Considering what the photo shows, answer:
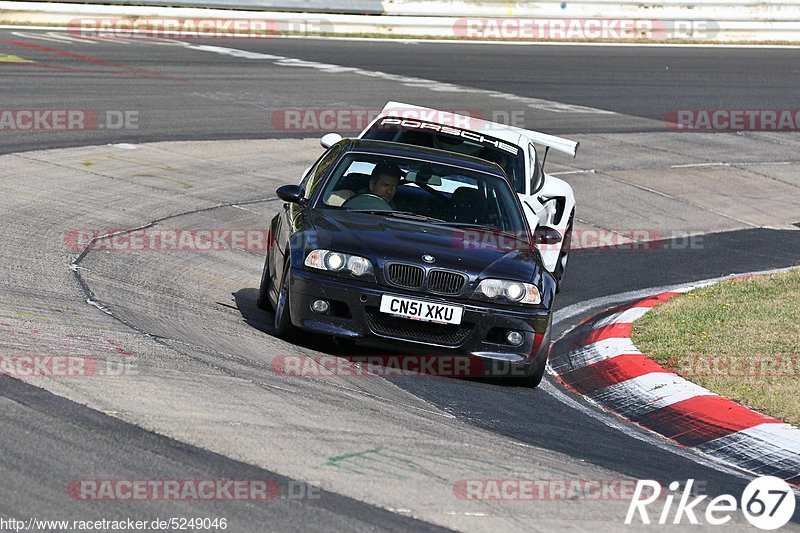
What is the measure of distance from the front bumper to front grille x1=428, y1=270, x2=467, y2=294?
0.06 meters

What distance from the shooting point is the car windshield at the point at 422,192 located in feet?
28.8

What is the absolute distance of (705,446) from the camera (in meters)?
7.04

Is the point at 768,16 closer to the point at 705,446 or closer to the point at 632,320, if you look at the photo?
the point at 632,320

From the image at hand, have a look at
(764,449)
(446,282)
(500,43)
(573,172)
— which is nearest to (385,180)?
(446,282)

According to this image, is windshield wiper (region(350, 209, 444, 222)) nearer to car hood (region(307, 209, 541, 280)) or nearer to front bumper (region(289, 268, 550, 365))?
car hood (region(307, 209, 541, 280))

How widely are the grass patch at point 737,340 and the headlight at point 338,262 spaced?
7.44 ft

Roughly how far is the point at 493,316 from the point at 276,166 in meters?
8.01

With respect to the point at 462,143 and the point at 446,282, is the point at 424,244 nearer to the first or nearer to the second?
the point at 446,282

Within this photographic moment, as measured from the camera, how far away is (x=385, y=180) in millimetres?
8977

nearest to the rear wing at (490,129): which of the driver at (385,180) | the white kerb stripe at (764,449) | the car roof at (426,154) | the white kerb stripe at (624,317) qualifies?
the white kerb stripe at (624,317)

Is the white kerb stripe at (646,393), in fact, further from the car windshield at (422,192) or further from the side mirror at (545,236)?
the car windshield at (422,192)

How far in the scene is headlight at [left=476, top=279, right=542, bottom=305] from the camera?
784cm

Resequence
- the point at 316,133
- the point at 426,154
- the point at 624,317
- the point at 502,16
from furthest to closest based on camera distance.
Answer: the point at 502,16 < the point at 316,133 < the point at 624,317 < the point at 426,154

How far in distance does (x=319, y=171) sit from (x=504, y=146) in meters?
Answer: 2.41
